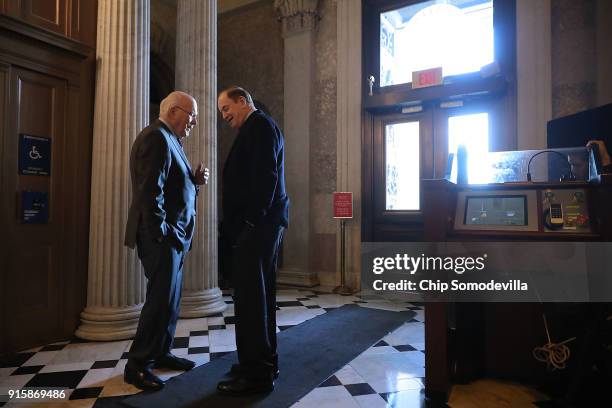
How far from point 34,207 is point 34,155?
425mm

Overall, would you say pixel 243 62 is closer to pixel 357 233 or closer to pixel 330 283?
pixel 357 233

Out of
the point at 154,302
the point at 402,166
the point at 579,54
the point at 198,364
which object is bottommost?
the point at 198,364

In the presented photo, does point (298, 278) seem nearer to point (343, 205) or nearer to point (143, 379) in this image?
point (343, 205)

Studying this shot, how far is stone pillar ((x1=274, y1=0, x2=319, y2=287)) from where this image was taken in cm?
612

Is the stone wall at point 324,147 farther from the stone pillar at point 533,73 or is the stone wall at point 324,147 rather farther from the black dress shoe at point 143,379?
the black dress shoe at point 143,379

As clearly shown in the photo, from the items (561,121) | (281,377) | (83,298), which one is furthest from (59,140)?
(561,121)

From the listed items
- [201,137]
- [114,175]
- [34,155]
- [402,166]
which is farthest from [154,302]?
[402,166]

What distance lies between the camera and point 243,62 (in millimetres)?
6988

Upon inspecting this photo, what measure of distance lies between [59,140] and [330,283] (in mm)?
4033

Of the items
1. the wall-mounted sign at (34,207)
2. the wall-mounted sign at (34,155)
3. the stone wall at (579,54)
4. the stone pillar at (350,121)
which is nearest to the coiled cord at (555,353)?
the stone wall at (579,54)

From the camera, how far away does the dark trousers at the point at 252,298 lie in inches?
86.9

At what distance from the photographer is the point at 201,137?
4223 mm

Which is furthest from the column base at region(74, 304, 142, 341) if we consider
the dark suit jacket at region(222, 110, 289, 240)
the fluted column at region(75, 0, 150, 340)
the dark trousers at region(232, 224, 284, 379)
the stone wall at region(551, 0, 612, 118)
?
the stone wall at region(551, 0, 612, 118)

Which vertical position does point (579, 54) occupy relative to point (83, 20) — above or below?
above
